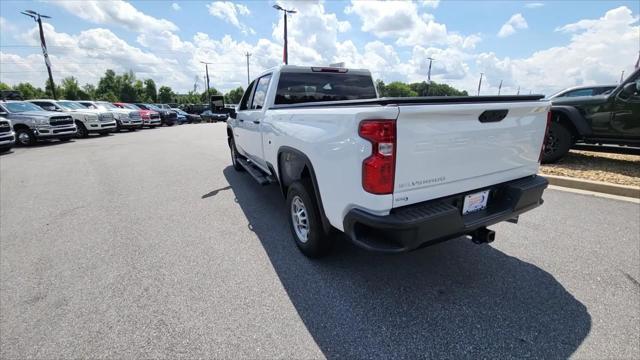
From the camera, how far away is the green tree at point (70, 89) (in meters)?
65.3

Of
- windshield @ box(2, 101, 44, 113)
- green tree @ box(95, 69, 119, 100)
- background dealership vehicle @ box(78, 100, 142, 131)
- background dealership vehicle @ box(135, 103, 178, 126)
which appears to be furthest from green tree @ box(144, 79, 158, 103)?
windshield @ box(2, 101, 44, 113)

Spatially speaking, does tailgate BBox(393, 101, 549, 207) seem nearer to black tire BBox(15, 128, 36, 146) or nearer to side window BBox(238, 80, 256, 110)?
side window BBox(238, 80, 256, 110)

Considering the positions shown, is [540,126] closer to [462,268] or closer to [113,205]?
[462,268]

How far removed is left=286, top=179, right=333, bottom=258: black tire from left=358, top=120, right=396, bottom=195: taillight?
3.02 ft

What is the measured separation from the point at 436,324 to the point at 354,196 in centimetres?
111

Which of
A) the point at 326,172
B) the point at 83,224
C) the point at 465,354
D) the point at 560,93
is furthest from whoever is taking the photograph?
the point at 560,93

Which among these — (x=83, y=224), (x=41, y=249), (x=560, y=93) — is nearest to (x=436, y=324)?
(x=41, y=249)

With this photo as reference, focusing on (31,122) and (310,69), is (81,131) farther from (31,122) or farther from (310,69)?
(310,69)

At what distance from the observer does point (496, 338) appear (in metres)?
2.10

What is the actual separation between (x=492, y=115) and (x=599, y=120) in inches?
220

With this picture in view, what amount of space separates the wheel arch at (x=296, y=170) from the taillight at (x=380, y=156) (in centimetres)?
70

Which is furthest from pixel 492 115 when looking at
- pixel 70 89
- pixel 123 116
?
pixel 70 89

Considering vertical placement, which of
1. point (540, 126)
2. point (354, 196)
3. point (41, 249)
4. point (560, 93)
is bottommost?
point (41, 249)

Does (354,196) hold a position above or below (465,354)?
above
